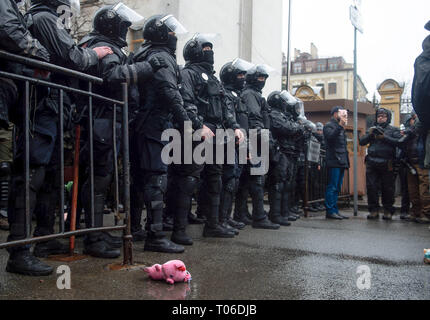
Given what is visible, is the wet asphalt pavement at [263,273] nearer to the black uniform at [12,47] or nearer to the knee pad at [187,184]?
the knee pad at [187,184]

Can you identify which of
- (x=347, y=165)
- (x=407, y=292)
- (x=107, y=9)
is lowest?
(x=407, y=292)

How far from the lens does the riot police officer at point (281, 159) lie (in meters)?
6.34

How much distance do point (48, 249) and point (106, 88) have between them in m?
1.44

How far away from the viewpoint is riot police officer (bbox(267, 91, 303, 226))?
6.34 meters

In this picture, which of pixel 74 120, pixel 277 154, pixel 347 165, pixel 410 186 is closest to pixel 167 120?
pixel 74 120

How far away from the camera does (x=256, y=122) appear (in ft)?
19.6

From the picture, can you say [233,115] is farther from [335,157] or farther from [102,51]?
[335,157]

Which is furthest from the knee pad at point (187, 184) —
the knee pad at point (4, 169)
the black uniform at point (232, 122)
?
the knee pad at point (4, 169)

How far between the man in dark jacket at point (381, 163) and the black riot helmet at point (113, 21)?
5.35 m

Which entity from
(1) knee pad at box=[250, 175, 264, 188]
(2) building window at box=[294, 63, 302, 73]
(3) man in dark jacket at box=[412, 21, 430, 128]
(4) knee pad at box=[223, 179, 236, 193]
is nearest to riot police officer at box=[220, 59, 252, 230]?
(4) knee pad at box=[223, 179, 236, 193]

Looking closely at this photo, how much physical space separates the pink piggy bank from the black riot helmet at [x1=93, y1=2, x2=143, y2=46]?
7.30 ft
